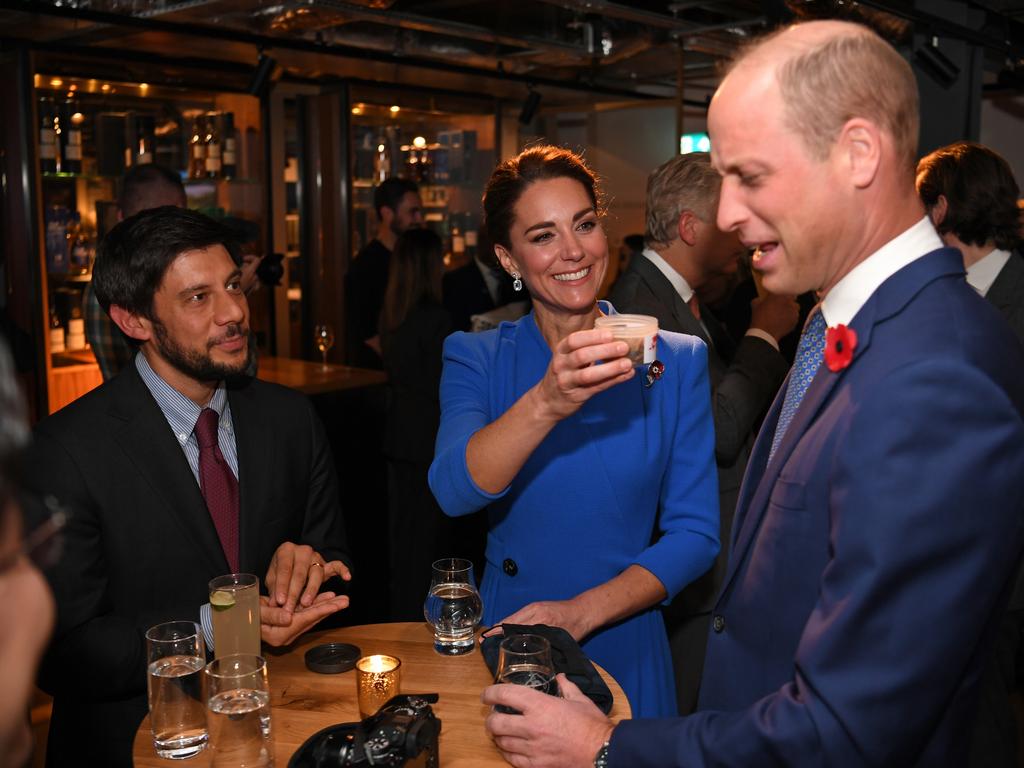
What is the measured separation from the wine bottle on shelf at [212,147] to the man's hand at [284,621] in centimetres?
538

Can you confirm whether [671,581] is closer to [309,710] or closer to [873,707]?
[309,710]

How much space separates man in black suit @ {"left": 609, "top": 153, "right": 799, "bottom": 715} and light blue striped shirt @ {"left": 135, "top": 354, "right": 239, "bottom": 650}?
4.00 feet

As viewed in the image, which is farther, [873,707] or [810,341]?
[810,341]

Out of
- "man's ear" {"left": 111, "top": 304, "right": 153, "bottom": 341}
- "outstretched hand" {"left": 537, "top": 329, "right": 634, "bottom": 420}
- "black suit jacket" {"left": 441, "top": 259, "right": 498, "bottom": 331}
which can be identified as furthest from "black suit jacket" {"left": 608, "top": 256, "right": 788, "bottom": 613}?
"black suit jacket" {"left": 441, "top": 259, "right": 498, "bottom": 331}

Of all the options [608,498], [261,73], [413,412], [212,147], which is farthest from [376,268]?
[608,498]

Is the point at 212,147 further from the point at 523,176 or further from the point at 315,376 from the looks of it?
the point at 523,176

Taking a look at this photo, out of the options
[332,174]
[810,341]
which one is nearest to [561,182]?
[810,341]

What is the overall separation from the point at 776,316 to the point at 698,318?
0.24m

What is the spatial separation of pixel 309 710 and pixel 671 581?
2.72ft

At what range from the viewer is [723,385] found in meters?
2.85

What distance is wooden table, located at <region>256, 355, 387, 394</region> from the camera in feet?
16.2

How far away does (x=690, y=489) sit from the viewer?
2.18 metres

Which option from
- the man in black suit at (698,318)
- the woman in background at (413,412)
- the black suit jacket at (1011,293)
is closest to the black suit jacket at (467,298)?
the woman in background at (413,412)

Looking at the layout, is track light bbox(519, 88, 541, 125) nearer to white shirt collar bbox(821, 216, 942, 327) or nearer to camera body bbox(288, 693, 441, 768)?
white shirt collar bbox(821, 216, 942, 327)
